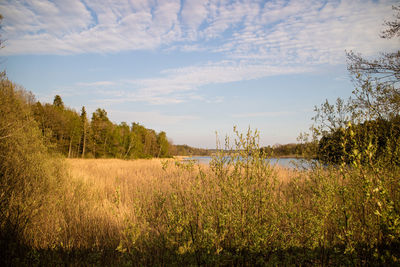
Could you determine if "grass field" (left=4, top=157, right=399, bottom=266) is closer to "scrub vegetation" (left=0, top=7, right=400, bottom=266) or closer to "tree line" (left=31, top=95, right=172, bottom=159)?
"scrub vegetation" (left=0, top=7, right=400, bottom=266)

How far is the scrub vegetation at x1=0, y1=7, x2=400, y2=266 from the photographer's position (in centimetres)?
238

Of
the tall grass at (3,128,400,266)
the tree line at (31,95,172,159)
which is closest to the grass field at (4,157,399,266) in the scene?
the tall grass at (3,128,400,266)

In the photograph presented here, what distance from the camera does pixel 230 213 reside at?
2.72 meters

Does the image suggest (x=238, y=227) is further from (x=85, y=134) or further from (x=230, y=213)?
(x=85, y=134)

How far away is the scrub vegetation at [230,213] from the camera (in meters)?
2.38

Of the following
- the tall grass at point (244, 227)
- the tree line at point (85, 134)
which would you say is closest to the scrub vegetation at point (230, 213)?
the tall grass at point (244, 227)

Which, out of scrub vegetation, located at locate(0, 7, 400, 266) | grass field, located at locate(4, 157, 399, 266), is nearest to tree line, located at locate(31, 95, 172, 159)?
scrub vegetation, located at locate(0, 7, 400, 266)

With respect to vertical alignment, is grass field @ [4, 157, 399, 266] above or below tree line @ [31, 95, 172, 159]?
below

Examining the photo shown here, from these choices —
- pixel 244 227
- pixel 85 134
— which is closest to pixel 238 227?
pixel 244 227

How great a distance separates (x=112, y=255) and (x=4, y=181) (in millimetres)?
3129

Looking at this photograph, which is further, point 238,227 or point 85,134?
point 85,134

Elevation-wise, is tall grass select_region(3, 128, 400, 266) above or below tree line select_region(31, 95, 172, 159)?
below

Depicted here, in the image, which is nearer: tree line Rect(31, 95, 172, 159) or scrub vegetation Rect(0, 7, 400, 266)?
scrub vegetation Rect(0, 7, 400, 266)

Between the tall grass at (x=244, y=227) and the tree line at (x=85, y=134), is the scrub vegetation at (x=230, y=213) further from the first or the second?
the tree line at (x=85, y=134)
